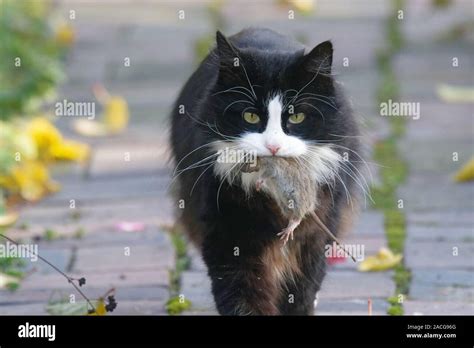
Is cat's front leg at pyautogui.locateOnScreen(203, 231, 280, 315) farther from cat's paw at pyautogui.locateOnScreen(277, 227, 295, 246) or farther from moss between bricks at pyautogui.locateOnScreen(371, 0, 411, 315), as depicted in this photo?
moss between bricks at pyautogui.locateOnScreen(371, 0, 411, 315)

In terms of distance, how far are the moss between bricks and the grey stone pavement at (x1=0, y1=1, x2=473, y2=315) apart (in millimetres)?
53

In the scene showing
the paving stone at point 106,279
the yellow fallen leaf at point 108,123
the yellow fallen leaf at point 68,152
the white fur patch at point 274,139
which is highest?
the yellow fallen leaf at point 108,123

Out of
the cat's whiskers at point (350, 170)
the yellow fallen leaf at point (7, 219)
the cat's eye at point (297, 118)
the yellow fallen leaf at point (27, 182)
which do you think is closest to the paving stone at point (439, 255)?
the cat's whiskers at point (350, 170)

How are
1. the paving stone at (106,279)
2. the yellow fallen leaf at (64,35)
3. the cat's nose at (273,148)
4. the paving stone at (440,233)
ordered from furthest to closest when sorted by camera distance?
the yellow fallen leaf at (64,35), the paving stone at (440,233), the paving stone at (106,279), the cat's nose at (273,148)

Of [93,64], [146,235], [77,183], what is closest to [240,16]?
[93,64]

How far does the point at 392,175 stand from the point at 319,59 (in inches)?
98.5

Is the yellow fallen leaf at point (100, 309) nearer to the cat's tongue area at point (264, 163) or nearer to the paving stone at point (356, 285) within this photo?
the cat's tongue area at point (264, 163)

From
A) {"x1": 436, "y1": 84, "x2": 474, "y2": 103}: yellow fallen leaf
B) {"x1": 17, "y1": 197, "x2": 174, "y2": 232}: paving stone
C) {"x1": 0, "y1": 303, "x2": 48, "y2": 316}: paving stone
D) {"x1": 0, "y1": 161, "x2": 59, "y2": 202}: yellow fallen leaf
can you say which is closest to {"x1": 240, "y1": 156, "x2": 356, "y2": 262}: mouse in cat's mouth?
{"x1": 0, "y1": 303, "x2": 48, "y2": 316}: paving stone

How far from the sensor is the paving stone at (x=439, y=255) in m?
5.35

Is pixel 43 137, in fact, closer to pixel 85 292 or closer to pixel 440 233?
pixel 85 292

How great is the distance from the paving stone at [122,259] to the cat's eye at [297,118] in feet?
5.00

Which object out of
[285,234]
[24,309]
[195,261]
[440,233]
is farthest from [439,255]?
[24,309]

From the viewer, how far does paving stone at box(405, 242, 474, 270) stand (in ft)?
17.6
